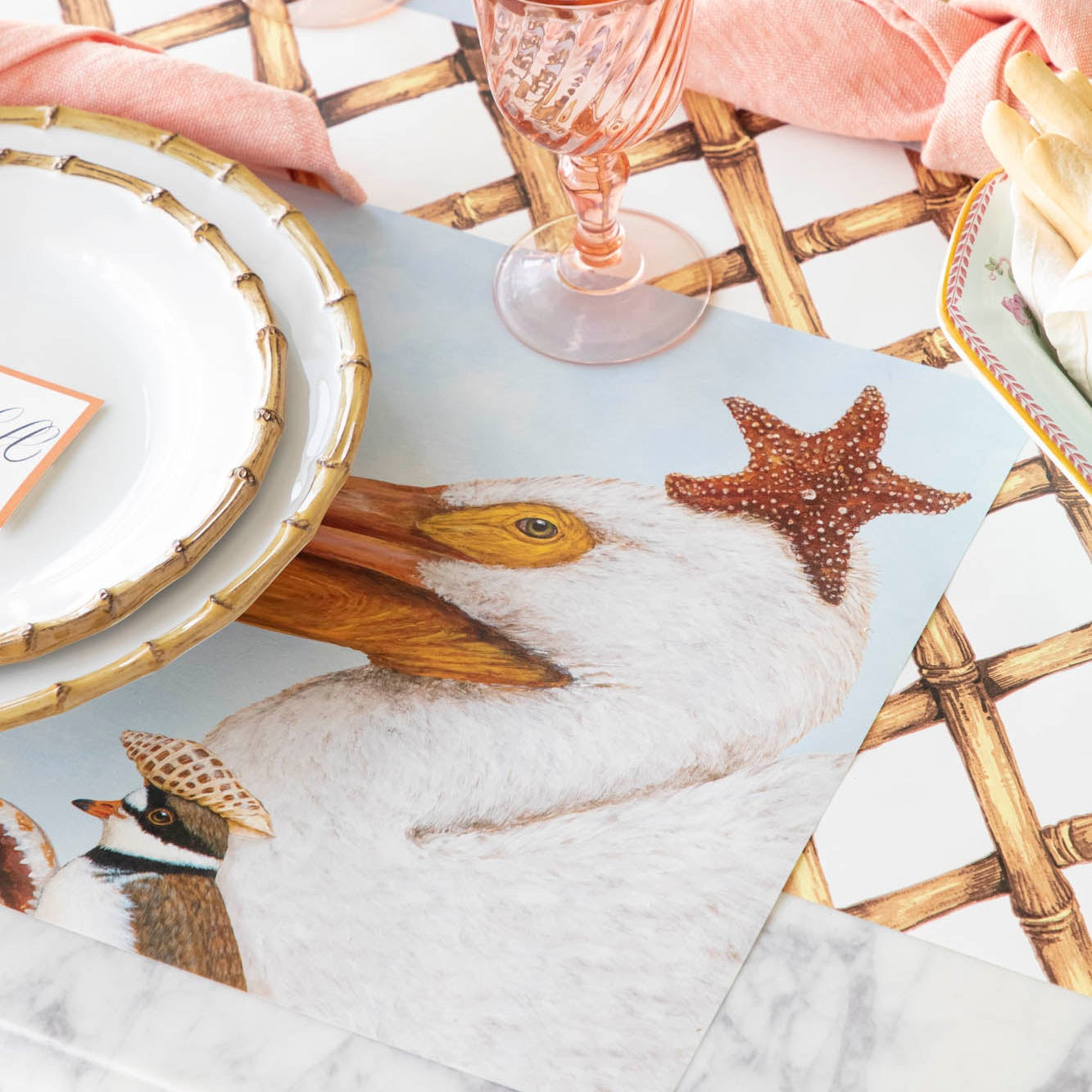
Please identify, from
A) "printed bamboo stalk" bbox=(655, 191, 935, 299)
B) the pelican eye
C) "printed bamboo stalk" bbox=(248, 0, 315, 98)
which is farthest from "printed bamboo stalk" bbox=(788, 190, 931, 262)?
"printed bamboo stalk" bbox=(248, 0, 315, 98)

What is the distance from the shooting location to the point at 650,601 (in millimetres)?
515

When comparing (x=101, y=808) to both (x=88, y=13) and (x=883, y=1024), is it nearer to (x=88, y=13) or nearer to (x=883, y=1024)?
(x=883, y=1024)

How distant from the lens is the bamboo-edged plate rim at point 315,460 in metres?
0.41

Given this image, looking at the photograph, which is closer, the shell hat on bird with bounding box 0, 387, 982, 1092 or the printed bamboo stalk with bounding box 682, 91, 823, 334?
the shell hat on bird with bounding box 0, 387, 982, 1092

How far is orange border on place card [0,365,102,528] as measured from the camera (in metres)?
0.47

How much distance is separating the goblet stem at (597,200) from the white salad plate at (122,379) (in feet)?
0.56

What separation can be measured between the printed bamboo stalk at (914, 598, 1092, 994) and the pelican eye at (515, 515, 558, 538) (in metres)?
0.17

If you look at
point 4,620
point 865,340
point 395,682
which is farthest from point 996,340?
point 4,620

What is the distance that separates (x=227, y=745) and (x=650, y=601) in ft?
0.65

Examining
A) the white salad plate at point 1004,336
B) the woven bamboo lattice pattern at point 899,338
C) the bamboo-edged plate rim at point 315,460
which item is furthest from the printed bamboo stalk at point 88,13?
the white salad plate at point 1004,336

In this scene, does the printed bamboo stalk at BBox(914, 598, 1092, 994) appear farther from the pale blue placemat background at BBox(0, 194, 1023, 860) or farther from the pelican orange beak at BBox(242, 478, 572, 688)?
the pelican orange beak at BBox(242, 478, 572, 688)

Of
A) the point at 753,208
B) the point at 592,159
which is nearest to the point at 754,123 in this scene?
the point at 753,208

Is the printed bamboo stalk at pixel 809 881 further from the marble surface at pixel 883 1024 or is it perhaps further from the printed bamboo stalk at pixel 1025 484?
the printed bamboo stalk at pixel 1025 484

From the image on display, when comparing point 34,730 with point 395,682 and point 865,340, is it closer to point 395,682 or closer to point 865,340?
point 395,682
